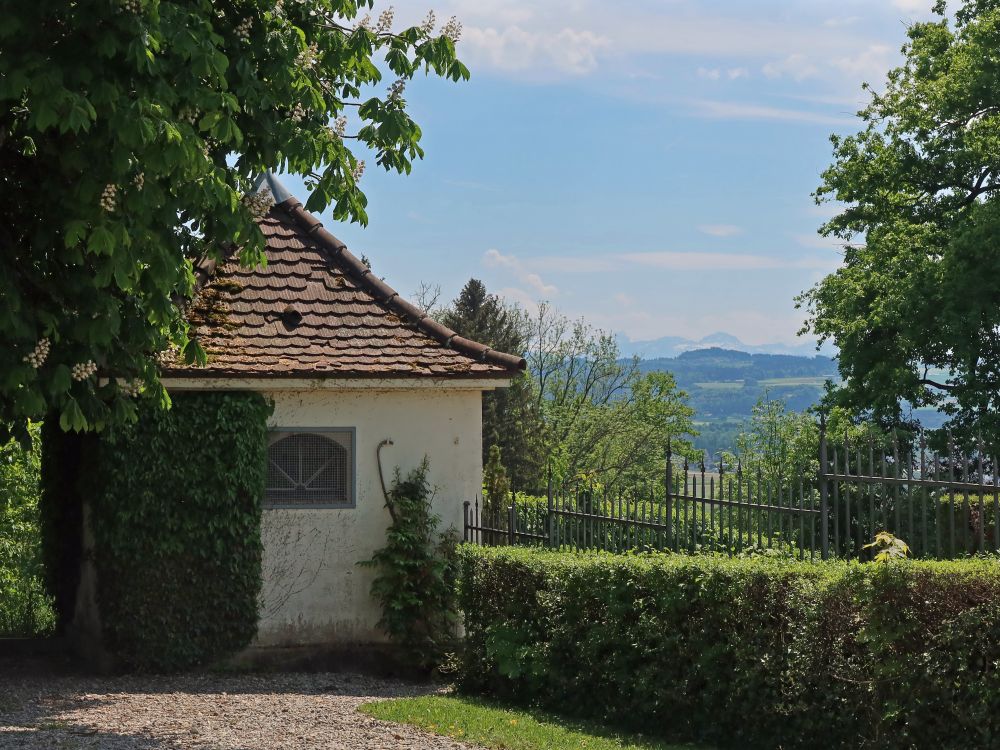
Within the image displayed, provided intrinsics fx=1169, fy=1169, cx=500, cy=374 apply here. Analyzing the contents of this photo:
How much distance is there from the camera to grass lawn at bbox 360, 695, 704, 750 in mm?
9383

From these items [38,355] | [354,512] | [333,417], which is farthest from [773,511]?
[38,355]

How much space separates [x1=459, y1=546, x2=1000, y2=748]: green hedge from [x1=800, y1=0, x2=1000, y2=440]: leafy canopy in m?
16.3

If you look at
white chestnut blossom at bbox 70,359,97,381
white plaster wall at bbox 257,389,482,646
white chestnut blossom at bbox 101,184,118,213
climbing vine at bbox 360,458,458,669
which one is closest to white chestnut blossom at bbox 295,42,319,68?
white chestnut blossom at bbox 101,184,118,213

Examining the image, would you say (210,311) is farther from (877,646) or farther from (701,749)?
(877,646)

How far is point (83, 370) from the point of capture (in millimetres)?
8664

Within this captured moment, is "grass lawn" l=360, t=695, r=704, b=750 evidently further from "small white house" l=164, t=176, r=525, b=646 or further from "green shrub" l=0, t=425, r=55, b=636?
"green shrub" l=0, t=425, r=55, b=636

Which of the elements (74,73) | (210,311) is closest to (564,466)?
(210,311)

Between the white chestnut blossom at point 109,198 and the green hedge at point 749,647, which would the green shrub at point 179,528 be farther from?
the white chestnut blossom at point 109,198

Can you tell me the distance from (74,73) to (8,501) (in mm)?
15397

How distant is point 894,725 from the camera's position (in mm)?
8422

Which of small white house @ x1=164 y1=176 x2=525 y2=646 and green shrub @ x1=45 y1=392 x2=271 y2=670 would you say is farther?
small white house @ x1=164 y1=176 x2=525 y2=646

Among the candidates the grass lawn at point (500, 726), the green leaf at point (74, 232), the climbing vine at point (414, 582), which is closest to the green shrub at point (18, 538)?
the climbing vine at point (414, 582)

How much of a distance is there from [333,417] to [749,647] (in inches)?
241

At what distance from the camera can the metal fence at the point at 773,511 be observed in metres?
9.30
